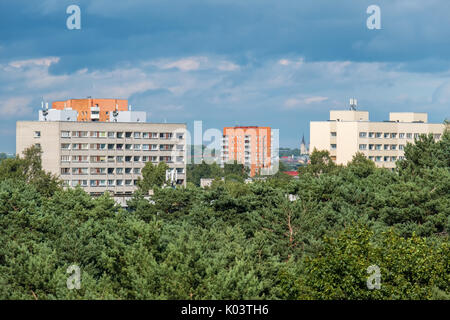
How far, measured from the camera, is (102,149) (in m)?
117

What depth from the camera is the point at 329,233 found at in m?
37.4

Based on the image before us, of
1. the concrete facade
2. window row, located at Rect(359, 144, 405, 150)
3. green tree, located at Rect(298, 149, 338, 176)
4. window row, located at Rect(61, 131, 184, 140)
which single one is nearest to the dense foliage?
green tree, located at Rect(298, 149, 338, 176)

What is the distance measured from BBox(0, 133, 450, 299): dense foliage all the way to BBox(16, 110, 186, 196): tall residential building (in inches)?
2429

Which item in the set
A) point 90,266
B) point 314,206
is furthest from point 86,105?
point 90,266

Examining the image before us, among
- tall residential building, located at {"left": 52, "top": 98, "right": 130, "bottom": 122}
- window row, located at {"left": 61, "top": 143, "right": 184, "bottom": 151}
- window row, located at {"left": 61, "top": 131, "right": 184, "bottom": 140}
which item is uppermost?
tall residential building, located at {"left": 52, "top": 98, "right": 130, "bottom": 122}

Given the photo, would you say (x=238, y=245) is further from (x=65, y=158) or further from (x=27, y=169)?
(x=65, y=158)

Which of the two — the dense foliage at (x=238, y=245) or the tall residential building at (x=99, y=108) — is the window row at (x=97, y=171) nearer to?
the tall residential building at (x=99, y=108)

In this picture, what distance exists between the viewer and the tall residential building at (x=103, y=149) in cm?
11331

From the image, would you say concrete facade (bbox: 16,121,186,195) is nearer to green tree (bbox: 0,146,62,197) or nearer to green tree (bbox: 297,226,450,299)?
green tree (bbox: 0,146,62,197)

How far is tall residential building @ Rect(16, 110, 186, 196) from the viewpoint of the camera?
372ft

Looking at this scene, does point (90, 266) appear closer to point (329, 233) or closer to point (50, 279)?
point (50, 279)

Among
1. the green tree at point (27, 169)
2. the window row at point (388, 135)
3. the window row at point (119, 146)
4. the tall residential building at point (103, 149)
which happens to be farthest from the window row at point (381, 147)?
the green tree at point (27, 169)

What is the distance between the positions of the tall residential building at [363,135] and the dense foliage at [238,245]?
67268 millimetres
